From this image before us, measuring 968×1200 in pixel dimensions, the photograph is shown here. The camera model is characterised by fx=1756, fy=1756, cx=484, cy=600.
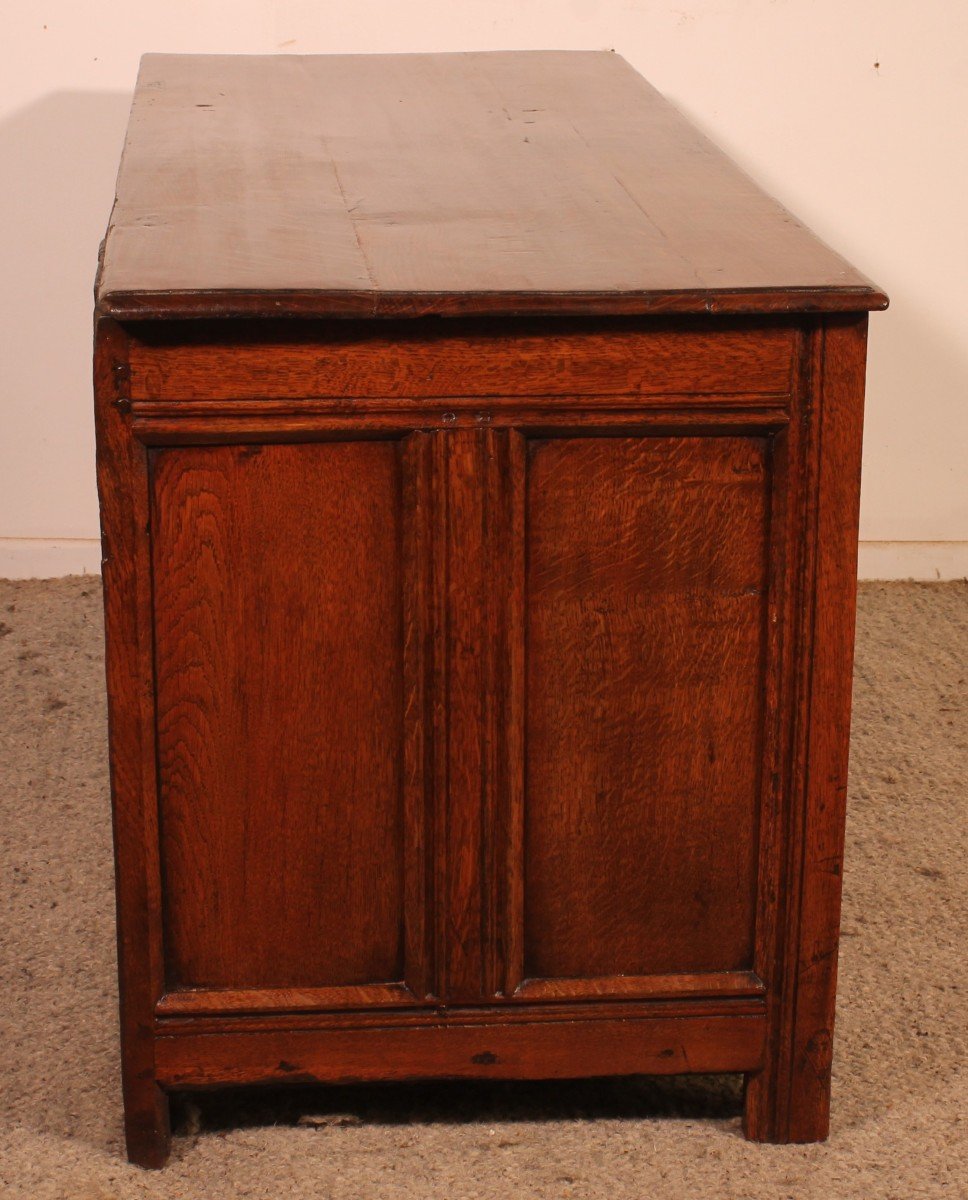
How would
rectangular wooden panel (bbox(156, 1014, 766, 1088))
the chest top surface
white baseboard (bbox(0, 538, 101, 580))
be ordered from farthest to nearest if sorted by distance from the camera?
white baseboard (bbox(0, 538, 101, 580))
rectangular wooden panel (bbox(156, 1014, 766, 1088))
the chest top surface

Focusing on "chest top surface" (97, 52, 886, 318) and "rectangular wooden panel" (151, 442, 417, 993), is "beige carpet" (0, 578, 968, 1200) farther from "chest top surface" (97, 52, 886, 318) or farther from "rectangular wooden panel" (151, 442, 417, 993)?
"chest top surface" (97, 52, 886, 318)

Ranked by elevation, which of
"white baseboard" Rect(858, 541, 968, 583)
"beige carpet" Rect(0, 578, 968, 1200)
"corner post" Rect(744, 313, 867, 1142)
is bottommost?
"beige carpet" Rect(0, 578, 968, 1200)

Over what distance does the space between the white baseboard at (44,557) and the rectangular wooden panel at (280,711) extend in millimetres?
1802

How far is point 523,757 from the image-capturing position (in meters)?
1.64

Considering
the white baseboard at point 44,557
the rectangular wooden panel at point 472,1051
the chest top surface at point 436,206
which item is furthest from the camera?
the white baseboard at point 44,557

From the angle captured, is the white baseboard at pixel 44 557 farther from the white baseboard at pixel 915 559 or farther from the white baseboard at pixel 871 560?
the white baseboard at pixel 915 559

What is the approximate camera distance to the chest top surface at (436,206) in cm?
148

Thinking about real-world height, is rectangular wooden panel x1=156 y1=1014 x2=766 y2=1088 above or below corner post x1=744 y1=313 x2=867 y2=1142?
below

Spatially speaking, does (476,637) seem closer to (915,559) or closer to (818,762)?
(818,762)

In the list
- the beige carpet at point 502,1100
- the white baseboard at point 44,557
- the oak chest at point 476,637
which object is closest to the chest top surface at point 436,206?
the oak chest at point 476,637

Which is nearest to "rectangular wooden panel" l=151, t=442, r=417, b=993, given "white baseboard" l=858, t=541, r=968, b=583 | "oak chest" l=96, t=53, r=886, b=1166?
"oak chest" l=96, t=53, r=886, b=1166

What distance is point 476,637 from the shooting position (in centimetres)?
160

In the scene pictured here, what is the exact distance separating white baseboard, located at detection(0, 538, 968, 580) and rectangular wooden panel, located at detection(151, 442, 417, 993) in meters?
1.81

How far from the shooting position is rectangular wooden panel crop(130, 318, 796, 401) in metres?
1.49
